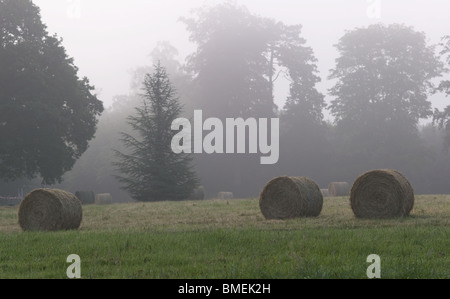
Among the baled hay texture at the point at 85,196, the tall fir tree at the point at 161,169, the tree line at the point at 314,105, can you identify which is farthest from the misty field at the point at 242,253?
the tree line at the point at 314,105

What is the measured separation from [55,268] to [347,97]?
60.1 m

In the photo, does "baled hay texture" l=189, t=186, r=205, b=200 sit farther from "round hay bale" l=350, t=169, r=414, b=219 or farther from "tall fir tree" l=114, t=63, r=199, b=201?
"round hay bale" l=350, t=169, r=414, b=219

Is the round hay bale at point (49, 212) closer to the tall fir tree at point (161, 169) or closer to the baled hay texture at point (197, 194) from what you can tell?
the tall fir tree at point (161, 169)

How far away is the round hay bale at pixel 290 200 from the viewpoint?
20547 millimetres

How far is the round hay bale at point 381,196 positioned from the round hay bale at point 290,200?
1.43 metres

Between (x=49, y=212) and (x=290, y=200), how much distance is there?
7437 mm

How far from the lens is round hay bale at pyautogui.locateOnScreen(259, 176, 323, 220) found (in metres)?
20.5

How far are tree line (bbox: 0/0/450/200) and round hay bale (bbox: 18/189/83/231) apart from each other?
1765 inches

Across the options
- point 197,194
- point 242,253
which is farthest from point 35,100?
point 242,253

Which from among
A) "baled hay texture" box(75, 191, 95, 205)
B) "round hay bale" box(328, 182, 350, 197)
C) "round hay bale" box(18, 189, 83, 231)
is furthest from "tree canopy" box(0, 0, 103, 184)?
"round hay bale" box(18, 189, 83, 231)

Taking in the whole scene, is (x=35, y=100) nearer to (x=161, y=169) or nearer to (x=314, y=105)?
(x=161, y=169)

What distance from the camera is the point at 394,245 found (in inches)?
479

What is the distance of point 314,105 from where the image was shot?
2729 inches
